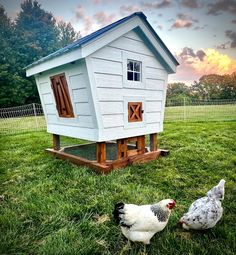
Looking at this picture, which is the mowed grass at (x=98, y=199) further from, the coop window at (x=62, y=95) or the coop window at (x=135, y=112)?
the coop window at (x=62, y=95)

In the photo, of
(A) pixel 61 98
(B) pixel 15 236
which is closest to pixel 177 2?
(A) pixel 61 98

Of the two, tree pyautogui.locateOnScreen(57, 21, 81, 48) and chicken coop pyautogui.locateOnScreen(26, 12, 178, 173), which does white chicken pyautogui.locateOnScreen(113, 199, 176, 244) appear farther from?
tree pyautogui.locateOnScreen(57, 21, 81, 48)

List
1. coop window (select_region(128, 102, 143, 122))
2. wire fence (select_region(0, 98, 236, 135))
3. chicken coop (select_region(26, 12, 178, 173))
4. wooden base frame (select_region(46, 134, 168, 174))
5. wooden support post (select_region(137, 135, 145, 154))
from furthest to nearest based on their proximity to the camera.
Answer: wire fence (select_region(0, 98, 236, 135))
wooden support post (select_region(137, 135, 145, 154))
coop window (select_region(128, 102, 143, 122))
wooden base frame (select_region(46, 134, 168, 174))
chicken coop (select_region(26, 12, 178, 173))

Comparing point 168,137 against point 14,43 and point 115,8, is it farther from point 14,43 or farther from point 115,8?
point 14,43

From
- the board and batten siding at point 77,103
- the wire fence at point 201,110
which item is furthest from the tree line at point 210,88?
the board and batten siding at point 77,103

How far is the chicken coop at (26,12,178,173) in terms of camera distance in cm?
365

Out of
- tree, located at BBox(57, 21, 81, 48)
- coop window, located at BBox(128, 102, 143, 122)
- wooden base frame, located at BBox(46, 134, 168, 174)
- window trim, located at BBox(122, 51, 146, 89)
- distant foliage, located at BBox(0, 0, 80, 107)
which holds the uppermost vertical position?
tree, located at BBox(57, 21, 81, 48)

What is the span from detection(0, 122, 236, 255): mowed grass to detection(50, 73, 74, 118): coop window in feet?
3.43

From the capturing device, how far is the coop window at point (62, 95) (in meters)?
4.29

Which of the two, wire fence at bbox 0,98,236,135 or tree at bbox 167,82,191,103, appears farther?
tree at bbox 167,82,191,103

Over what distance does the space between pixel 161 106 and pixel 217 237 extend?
127 inches

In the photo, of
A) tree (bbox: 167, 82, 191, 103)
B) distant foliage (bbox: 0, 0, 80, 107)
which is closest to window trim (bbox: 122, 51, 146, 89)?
distant foliage (bbox: 0, 0, 80, 107)

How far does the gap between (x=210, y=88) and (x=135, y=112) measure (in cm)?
2175

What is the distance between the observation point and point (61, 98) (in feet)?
14.9
